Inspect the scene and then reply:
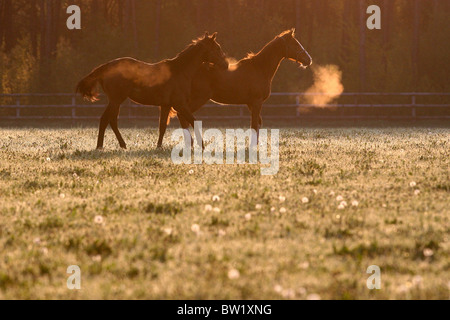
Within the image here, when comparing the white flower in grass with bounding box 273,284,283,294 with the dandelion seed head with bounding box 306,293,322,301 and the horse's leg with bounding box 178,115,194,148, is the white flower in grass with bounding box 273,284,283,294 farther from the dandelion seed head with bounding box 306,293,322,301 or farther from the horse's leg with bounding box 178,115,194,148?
the horse's leg with bounding box 178,115,194,148

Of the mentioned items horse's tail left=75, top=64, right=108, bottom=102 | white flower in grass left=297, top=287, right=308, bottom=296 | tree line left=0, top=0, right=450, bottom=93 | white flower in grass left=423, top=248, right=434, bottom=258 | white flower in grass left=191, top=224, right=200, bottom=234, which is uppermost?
tree line left=0, top=0, right=450, bottom=93

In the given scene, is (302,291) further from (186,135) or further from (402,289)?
(186,135)

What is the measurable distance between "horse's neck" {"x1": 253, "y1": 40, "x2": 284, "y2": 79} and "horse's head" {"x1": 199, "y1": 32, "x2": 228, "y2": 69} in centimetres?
133

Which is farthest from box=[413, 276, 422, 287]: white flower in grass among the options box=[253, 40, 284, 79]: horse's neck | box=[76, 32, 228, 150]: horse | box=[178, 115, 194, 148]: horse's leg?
box=[253, 40, 284, 79]: horse's neck

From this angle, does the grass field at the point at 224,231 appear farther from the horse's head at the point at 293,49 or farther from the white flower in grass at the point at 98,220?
the horse's head at the point at 293,49

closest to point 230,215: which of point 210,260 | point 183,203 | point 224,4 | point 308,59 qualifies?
point 183,203

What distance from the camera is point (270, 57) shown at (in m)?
14.5

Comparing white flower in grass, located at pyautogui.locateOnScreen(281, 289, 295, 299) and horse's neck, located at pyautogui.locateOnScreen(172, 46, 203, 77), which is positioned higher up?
horse's neck, located at pyautogui.locateOnScreen(172, 46, 203, 77)

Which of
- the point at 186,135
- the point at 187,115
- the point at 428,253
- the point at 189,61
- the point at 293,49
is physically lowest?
the point at 428,253

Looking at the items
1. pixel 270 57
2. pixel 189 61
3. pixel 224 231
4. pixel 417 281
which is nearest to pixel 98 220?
pixel 224 231

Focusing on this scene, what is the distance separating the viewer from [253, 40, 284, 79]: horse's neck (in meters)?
14.5

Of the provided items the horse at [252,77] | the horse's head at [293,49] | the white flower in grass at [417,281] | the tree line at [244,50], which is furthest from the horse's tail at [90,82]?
the tree line at [244,50]

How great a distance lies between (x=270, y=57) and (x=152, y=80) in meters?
2.93

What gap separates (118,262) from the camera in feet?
15.5
